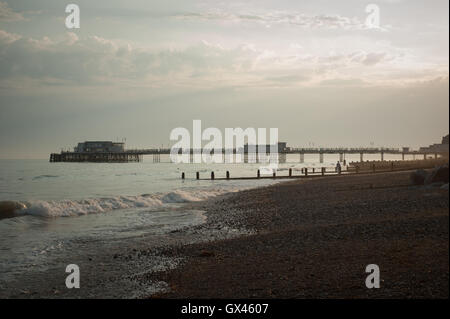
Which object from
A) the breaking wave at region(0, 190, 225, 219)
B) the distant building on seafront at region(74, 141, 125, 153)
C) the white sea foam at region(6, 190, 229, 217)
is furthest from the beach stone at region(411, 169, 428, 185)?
the distant building on seafront at region(74, 141, 125, 153)

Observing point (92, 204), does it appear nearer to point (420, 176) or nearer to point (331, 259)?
point (420, 176)

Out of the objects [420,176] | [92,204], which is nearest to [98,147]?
[92,204]

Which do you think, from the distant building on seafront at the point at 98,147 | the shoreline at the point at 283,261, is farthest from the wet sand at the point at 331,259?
the distant building on seafront at the point at 98,147

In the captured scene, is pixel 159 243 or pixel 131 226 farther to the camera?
pixel 131 226

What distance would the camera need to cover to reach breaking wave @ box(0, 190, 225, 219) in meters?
22.5

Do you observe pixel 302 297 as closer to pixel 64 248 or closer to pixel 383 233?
pixel 383 233

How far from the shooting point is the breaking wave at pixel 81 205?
22.5 metres

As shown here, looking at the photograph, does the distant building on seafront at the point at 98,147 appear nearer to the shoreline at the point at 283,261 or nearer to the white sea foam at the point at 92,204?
the white sea foam at the point at 92,204

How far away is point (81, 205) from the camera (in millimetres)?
24812
